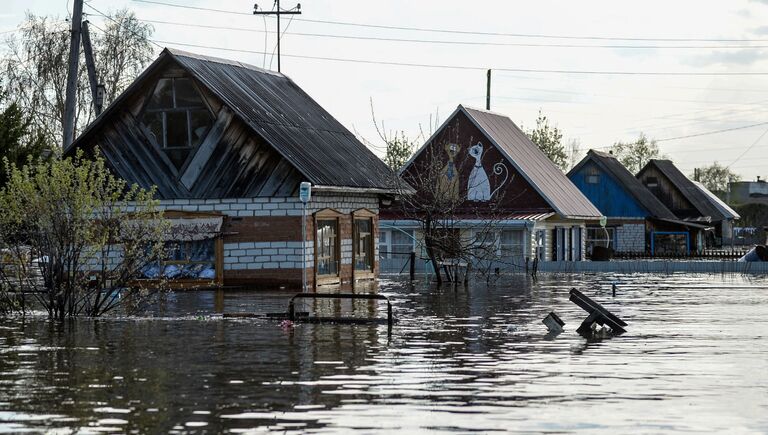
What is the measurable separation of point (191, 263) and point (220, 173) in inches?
103

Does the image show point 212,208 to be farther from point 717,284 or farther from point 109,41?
point 109,41

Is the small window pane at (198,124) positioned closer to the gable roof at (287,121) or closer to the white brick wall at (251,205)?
the gable roof at (287,121)

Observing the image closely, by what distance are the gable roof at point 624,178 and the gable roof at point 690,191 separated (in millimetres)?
11152

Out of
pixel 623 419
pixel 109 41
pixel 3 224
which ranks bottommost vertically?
pixel 623 419

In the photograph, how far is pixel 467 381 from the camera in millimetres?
16266

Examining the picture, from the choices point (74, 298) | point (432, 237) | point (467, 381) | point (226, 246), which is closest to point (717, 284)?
point (432, 237)

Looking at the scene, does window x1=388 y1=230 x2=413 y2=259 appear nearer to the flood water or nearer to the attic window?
the attic window

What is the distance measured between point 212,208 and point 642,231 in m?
49.5

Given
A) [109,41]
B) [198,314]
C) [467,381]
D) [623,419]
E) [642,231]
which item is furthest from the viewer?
[642,231]

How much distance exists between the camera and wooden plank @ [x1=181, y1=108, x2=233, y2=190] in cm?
3750

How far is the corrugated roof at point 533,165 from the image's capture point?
198 feet

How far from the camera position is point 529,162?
6388 centimetres

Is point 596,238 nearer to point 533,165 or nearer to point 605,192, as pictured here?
point 605,192

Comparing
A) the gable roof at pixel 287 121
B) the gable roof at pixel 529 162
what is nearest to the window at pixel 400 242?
the gable roof at pixel 529 162
